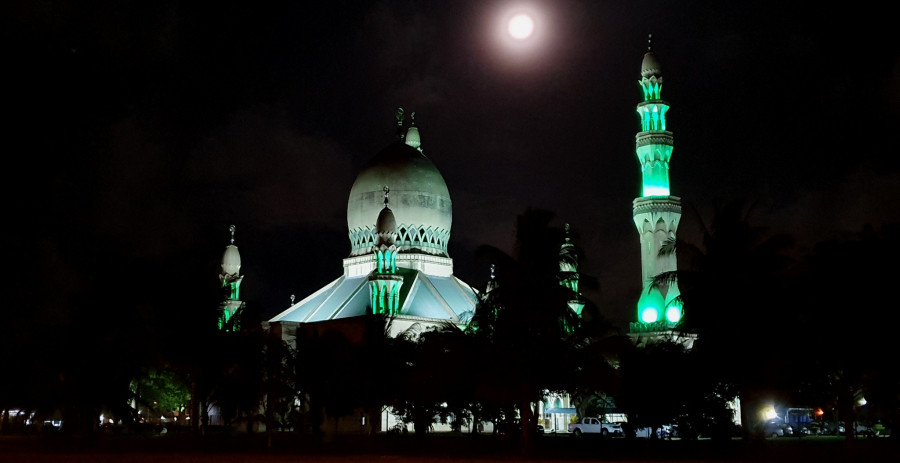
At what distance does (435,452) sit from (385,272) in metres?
27.7

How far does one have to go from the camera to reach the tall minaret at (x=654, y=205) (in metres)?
57.9

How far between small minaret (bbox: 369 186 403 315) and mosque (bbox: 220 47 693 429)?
0.18ft

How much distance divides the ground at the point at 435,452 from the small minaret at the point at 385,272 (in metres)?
18.7

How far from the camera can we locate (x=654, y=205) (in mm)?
57906

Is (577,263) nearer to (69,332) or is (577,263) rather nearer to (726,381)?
(726,381)

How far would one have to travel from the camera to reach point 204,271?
138 feet

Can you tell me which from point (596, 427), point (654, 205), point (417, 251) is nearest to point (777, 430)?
point (596, 427)

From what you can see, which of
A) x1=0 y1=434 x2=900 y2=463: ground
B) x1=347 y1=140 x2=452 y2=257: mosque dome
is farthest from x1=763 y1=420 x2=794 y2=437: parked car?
x1=347 y1=140 x2=452 y2=257: mosque dome

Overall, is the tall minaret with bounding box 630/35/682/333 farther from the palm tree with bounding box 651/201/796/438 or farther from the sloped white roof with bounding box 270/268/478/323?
the palm tree with bounding box 651/201/796/438

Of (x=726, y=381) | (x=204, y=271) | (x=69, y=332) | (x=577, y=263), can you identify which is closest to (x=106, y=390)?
(x=69, y=332)

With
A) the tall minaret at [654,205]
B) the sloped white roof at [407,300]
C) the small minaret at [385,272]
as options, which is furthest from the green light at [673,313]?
the small minaret at [385,272]

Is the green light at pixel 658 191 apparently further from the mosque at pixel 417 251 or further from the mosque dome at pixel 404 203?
the mosque dome at pixel 404 203

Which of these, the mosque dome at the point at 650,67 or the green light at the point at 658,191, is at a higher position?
the mosque dome at the point at 650,67

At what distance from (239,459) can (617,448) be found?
45.2ft
